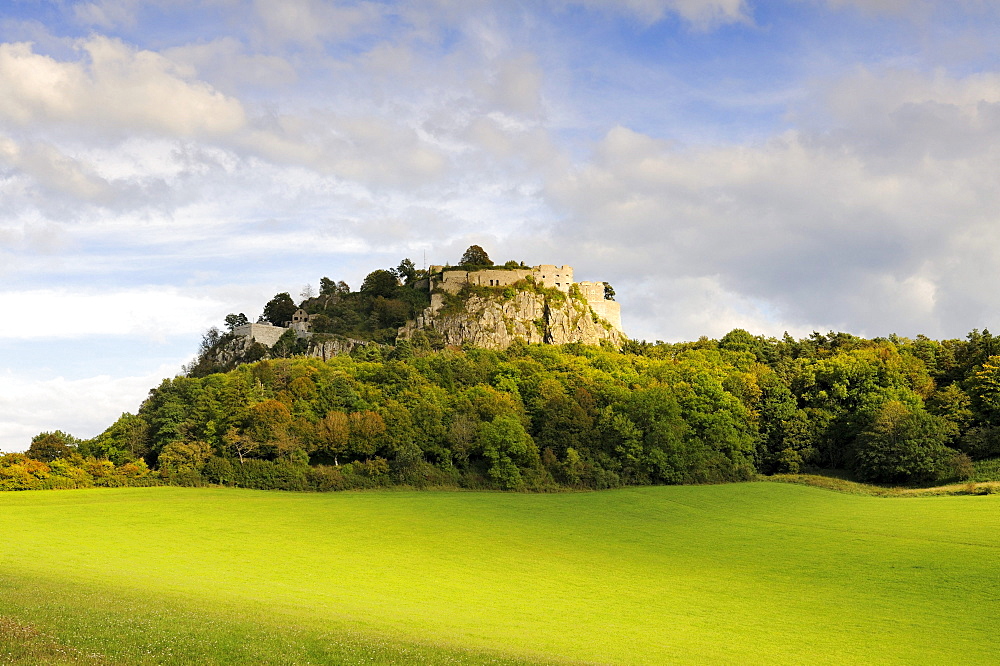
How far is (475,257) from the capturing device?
156 metres

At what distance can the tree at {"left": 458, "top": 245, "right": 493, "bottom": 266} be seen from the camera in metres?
154

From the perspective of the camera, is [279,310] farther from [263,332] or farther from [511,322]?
[511,322]

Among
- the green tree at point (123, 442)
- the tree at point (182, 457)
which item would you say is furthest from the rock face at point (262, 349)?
the tree at point (182, 457)

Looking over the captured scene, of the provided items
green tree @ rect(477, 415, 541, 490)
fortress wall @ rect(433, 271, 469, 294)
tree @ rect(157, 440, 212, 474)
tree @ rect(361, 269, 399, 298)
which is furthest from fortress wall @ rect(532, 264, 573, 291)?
tree @ rect(157, 440, 212, 474)

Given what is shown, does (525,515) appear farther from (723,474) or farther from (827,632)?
(827,632)

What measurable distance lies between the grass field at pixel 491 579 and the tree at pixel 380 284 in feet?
260

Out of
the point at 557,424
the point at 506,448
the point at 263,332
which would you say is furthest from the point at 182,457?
the point at 263,332

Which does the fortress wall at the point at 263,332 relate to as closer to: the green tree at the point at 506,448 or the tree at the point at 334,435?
the tree at the point at 334,435

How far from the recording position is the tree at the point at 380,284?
15138cm

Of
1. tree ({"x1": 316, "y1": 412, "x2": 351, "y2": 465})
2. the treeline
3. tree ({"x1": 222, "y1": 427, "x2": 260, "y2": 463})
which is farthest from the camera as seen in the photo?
tree ({"x1": 316, "y1": 412, "x2": 351, "y2": 465})

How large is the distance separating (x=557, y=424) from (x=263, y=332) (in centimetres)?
6826

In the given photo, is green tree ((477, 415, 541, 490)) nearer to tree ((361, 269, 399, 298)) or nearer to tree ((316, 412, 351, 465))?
tree ((316, 412, 351, 465))

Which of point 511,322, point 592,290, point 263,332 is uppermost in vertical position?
point 592,290

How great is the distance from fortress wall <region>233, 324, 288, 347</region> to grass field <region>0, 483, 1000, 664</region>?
6575 cm
